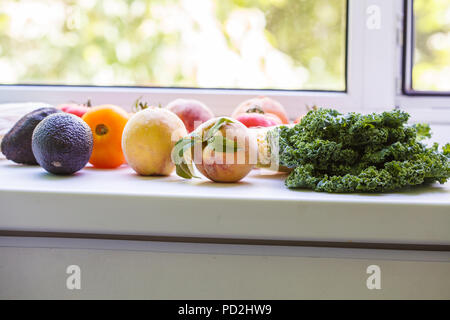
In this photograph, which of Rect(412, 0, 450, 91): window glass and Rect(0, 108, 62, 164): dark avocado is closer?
Rect(0, 108, 62, 164): dark avocado

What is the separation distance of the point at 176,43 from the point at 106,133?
1.69 ft

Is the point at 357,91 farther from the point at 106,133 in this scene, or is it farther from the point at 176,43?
the point at 106,133

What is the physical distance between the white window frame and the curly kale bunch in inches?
20.1

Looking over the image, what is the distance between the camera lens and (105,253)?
56 cm

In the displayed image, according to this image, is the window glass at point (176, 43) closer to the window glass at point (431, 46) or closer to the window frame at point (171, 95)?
the window frame at point (171, 95)

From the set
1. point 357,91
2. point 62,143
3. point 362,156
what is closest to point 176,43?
point 357,91

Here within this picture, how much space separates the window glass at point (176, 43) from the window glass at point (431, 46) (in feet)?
0.60

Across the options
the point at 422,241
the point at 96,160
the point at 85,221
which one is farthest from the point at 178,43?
the point at 422,241

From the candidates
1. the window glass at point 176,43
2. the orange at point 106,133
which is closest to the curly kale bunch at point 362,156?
the orange at point 106,133

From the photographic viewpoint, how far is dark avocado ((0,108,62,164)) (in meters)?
0.77

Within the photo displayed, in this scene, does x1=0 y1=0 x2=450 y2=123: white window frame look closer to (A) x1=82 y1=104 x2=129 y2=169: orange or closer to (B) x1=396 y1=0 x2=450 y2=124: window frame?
(B) x1=396 y1=0 x2=450 y2=124: window frame

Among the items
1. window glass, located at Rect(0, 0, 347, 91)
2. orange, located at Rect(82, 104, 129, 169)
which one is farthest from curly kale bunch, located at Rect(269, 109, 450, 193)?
window glass, located at Rect(0, 0, 347, 91)

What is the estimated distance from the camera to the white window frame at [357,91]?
1.07 metres

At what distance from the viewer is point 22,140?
77cm
